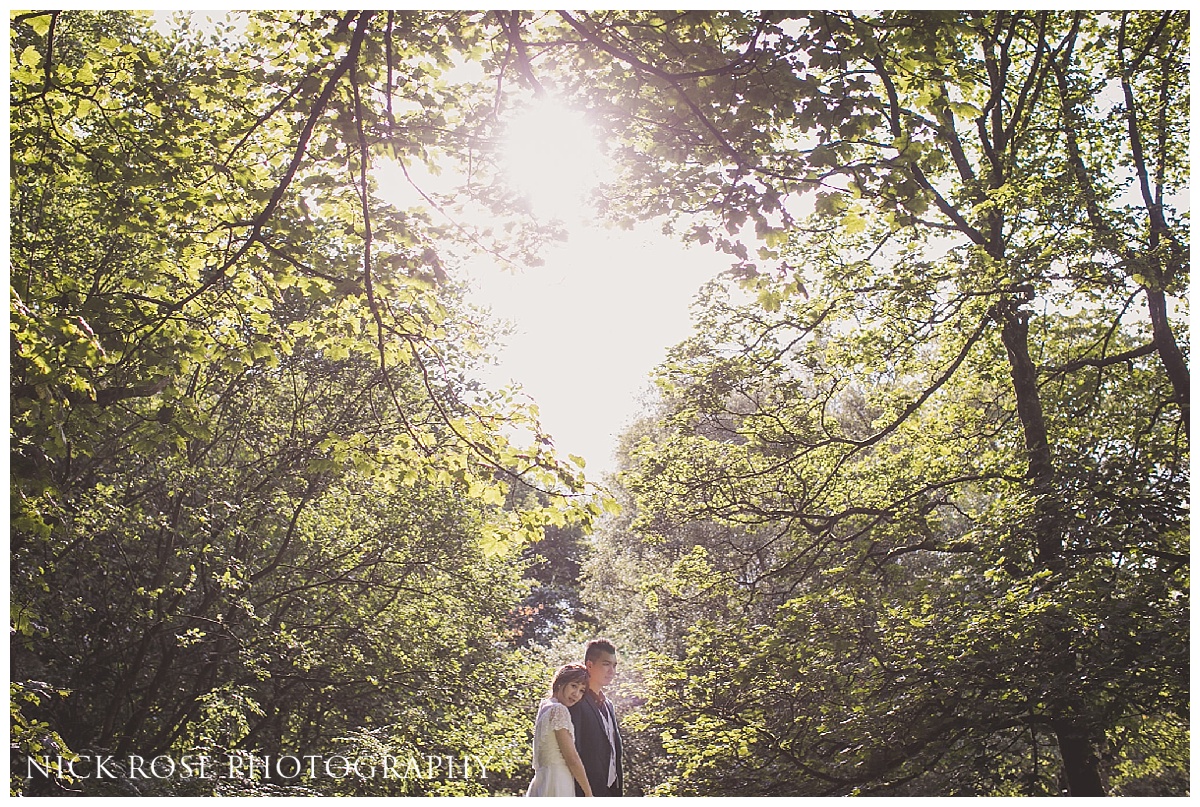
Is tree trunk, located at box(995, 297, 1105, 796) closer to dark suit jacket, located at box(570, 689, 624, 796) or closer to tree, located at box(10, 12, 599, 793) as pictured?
dark suit jacket, located at box(570, 689, 624, 796)

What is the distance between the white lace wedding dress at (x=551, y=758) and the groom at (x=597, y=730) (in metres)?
0.17

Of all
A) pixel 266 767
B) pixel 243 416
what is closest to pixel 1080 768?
pixel 266 767

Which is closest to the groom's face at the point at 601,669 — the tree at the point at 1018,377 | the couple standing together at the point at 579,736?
the couple standing together at the point at 579,736

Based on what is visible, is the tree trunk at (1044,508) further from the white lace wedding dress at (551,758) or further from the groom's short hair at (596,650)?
the white lace wedding dress at (551,758)

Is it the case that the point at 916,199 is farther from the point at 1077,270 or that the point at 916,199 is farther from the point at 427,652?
the point at 427,652

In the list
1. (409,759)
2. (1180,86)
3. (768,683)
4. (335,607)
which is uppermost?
(1180,86)

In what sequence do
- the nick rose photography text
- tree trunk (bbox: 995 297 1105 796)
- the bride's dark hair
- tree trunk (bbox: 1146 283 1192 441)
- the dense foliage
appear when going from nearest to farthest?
the dense foliage → the bride's dark hair → tree trunk (bbox: 995 297 1105 796) → tree trunk (bbox: 1146 283 1192 441) → the nick rose photography text

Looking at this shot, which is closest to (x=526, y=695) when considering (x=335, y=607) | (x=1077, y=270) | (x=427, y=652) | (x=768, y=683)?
(x=427, y=652)

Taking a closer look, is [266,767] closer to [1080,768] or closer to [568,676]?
[568,676]

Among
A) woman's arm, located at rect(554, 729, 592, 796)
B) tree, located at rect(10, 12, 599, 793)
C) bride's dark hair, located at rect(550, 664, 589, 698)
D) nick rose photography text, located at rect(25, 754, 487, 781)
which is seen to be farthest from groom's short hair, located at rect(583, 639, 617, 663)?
nick rose photography text, located at rect(25, 754, 487, 781)

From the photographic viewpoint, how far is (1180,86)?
32.8ft

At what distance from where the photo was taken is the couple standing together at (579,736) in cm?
509

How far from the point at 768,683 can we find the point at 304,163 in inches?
266

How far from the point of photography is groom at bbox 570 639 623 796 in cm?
535
